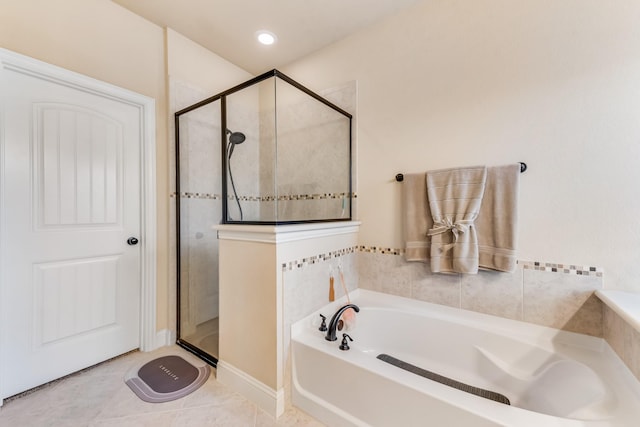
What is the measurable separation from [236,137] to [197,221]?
0.81 m

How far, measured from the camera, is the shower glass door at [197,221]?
2064mm

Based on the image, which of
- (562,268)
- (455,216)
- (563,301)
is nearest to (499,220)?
(455,216)

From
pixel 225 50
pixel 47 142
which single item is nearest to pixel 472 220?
pixel 225 50

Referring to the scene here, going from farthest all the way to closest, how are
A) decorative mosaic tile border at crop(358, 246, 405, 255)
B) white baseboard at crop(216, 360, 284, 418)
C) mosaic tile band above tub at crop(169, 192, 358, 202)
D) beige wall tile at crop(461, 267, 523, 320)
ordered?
decorative mosaic tile border at crop(358, 246, 405, 255)
mosaic tile band above tub at crop(169, 192, 358, 202)
beige wall tile at crop(461, 267, 523, 320)
white baseboard at crop(216, 360, 284, 418)

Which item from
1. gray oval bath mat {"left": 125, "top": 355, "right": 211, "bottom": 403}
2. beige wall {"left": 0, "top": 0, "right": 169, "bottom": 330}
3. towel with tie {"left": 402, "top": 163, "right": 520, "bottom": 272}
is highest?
beige wall {"left": 0, "top": 0, "right": 169, "bottom": 330}

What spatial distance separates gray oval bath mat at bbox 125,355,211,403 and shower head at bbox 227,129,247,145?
1.57 metres

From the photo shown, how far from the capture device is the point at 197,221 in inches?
84.7

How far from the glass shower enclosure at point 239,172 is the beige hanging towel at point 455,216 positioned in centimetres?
67

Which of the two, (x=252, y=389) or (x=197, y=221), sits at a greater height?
(x=197, y=221)

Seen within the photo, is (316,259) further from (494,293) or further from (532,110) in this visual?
(532,110)

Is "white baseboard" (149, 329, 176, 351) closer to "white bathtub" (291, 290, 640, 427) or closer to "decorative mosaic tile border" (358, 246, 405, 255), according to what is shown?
"white bathtub" (291, 290, 640, 427)

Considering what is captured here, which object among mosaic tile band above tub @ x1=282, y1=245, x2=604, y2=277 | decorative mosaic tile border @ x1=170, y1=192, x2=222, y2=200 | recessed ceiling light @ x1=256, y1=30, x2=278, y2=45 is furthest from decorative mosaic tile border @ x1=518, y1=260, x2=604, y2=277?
recessed ceiling light @ x1=256, y1=30, x2=278, y2=45

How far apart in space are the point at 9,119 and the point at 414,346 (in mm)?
2679

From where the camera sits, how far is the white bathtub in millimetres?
945
